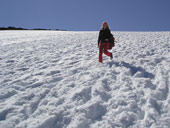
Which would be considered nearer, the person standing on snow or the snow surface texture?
the snow surface texture

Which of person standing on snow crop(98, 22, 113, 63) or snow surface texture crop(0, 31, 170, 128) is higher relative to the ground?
person standing on snow crop(98, 22, 113, 63)

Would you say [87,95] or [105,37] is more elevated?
[105,37]

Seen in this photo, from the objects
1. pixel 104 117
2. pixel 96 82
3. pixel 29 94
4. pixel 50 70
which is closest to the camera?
pixel 104 117

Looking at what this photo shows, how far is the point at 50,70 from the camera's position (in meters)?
5.08

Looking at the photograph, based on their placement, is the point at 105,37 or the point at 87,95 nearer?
the point at 87,95

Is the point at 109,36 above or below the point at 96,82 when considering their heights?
above

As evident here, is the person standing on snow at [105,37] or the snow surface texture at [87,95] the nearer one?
the snow surface texture at [87,95]

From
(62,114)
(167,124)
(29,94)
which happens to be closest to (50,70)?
(29,94)

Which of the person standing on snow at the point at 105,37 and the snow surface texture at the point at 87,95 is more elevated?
the person standing on snow at the point at 105,37

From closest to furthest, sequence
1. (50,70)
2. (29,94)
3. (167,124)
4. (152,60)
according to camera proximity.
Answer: (167,124), (29,94), (50,70), (152,60)

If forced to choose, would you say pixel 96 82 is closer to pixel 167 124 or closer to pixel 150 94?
pixel 150 94

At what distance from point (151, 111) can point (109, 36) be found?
142 inches

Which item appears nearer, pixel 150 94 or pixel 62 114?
pixel 62 114

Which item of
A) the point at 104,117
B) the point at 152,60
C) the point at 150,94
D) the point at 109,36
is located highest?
the point at 109,36
